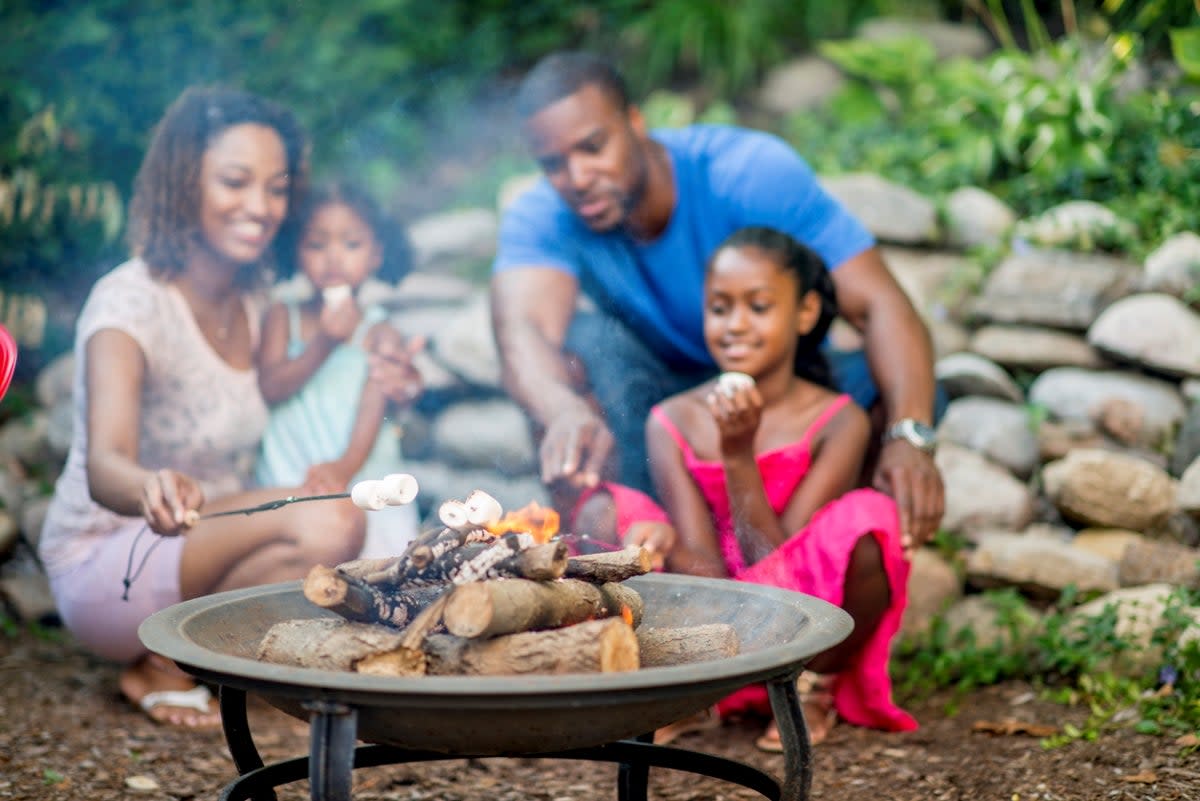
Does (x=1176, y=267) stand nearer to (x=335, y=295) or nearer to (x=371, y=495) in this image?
(x=335, y=295)

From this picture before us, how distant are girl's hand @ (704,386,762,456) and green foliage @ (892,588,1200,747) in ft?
3.62

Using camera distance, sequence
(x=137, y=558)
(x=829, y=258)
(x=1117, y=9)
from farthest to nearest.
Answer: (x=1117, y=9) < (x=829, y=258) < (x=137, y=558)

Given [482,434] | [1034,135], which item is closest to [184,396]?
[482,434]

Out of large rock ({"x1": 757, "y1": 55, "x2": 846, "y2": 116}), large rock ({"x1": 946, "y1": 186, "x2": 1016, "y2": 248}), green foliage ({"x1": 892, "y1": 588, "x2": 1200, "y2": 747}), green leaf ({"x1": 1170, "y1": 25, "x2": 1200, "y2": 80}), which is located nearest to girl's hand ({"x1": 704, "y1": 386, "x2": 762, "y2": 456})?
green foliage ({"x1": 892, "y1": 588, "x2": 1200, "y2": 747})

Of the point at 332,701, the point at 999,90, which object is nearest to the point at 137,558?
the point at 332,701

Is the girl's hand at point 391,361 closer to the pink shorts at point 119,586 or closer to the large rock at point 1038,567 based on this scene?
the pink shorts at point 119,586

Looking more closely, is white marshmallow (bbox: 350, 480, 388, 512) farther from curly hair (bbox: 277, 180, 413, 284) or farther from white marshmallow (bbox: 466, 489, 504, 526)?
curly hair (bbox: 277, 180, 413, 284)

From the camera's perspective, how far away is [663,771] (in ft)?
10.6

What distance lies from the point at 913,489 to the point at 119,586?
2138 mm

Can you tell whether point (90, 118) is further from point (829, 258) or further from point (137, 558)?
point (829, 258)

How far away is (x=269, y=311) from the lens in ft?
12.7

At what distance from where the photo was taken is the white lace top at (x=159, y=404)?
11.2ft

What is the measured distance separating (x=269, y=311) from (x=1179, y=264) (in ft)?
10.5

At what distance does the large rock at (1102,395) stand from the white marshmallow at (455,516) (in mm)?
2933
